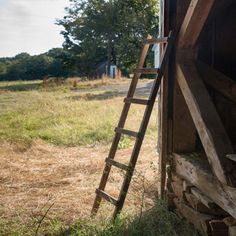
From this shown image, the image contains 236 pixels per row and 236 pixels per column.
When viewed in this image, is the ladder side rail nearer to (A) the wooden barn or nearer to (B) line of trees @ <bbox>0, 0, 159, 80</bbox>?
(A) the wooden barn

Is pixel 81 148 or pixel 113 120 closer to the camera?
pixel 81 148

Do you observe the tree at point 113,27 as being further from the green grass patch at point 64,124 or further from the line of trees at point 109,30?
the green grass patch at point 64,124

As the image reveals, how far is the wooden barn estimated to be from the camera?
3.20 metres

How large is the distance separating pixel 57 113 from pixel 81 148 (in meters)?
4.58

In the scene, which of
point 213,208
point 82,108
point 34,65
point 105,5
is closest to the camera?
point 213,208

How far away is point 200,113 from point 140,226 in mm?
1493

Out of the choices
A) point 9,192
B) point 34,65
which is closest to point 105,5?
point 34,65

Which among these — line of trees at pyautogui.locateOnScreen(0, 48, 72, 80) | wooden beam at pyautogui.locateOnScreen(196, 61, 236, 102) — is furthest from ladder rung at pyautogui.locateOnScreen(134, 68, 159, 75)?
line of trees at pyautogui.locateOnScreen(0, 48, 72, 80)

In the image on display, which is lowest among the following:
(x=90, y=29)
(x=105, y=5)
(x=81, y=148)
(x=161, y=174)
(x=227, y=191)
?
(x=81, y=148)

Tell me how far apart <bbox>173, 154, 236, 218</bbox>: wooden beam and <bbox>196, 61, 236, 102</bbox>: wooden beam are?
2.74 feet

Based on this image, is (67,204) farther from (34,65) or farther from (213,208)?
(34,65)

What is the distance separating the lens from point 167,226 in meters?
3.85

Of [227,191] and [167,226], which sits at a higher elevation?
[227,191]

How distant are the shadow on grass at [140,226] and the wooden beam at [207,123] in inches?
40.6
